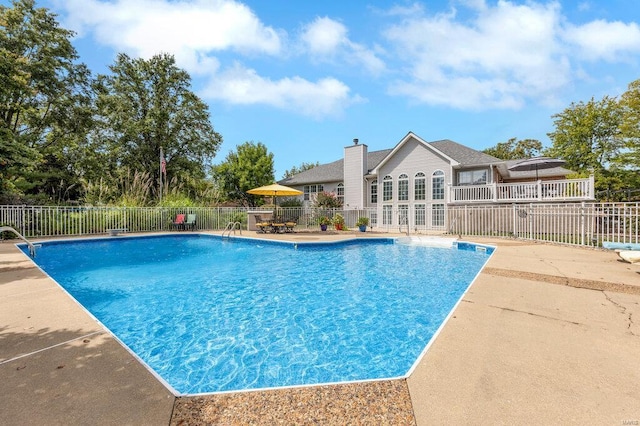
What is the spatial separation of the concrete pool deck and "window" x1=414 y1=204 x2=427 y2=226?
15.1m

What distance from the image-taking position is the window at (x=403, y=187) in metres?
19.5

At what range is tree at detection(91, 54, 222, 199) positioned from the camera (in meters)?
25.0

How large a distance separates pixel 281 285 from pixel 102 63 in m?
28.7

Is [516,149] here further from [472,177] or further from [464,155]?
[472,177]

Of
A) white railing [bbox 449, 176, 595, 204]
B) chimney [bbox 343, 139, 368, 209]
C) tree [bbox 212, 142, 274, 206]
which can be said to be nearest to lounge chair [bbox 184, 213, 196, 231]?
chimney [bbox 343, 139, 368, 209]

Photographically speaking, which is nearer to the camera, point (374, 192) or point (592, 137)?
point (374, 192)

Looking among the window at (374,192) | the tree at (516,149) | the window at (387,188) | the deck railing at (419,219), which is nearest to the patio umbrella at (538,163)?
the deck railing at (419,219)

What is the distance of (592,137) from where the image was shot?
74.3ft

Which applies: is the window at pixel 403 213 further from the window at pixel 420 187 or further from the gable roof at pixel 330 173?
the gable roof at pixel 330 173

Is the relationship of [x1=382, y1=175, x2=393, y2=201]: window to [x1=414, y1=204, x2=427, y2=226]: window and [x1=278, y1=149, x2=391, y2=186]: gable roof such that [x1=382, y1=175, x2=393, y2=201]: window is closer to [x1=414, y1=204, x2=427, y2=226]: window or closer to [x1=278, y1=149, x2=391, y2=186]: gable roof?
[x1=414, y1=204, x2=427, y2=226]: window

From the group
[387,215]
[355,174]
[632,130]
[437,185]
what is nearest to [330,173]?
[355,174]

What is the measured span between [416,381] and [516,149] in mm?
46437

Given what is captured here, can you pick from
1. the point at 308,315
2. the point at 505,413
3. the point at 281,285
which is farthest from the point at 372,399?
the point at 281,285

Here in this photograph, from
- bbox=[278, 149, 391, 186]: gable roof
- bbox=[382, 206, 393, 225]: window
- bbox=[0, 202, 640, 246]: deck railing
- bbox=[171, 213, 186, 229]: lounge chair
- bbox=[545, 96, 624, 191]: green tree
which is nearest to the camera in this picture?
bbox=[0, 202, 640, 246]: deck railing
